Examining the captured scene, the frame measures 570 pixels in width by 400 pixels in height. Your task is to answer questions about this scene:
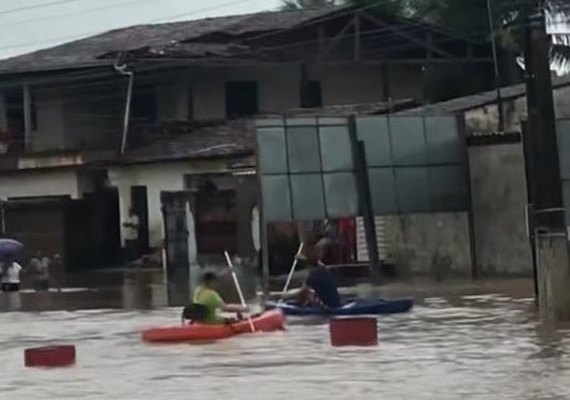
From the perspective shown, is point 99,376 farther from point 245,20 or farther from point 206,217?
point 245,20

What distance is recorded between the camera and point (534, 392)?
47.0 feet

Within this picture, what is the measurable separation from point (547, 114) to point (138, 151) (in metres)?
30.5

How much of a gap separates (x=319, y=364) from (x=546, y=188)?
5.92m

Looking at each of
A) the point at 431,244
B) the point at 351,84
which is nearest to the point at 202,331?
the point at 431,244

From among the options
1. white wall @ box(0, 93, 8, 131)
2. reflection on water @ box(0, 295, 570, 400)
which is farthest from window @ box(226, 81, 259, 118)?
reflection on water @ box(0, 295, 570, 400)

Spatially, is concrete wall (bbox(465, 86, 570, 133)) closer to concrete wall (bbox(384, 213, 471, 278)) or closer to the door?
concrete wall (bbox(384, 213, 471, 278))

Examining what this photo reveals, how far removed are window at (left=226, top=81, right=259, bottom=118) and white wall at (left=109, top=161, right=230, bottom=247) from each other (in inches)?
196

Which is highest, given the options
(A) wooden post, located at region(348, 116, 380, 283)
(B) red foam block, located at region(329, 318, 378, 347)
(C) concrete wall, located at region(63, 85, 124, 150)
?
(C) concrete wall, located at region(63, 85, 124, 150)

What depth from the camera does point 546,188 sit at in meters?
22.0

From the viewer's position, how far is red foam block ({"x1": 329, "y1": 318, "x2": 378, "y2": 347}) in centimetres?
1955

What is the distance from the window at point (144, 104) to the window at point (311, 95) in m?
5.29

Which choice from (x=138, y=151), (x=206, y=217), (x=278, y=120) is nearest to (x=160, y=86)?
(x=138, y=151)

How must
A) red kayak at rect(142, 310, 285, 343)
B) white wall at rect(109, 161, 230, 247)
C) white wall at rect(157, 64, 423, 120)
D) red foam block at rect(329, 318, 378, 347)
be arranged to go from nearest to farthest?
red foam block at rect(329, 318, 378, 347)
red kayak at rect(142, 310, 285, 343)
white wall at rect(109, 161, 230, 247)
white wall at rect(157, 64, 423, 120)

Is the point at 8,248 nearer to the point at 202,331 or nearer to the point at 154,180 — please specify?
the point at 154,180
